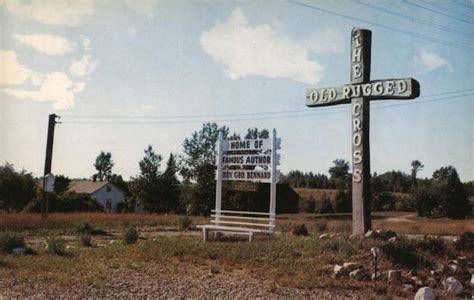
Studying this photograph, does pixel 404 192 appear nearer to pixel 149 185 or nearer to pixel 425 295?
pixel 149 185

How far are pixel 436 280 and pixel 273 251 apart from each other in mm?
3015

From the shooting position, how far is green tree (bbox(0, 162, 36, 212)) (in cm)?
3562

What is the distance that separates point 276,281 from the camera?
8.17 meters

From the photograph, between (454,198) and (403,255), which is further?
(454,198)

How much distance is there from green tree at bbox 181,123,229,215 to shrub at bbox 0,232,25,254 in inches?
1144

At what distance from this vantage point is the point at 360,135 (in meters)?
12.4

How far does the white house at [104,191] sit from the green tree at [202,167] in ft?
54.6

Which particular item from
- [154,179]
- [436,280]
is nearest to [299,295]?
[436,280]

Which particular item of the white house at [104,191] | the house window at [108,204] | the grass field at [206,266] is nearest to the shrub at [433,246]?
the grass field at [206,266]

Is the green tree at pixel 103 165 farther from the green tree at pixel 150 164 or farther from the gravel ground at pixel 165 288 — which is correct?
the gravel ground at pixel 165 288

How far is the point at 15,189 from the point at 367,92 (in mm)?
31353

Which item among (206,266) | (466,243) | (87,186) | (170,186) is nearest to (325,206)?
(170,186)

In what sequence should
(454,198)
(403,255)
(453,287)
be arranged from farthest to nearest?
1. (454,198)
2. (403,255)
3. (453,287)

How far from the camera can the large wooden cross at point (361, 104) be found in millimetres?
12047
